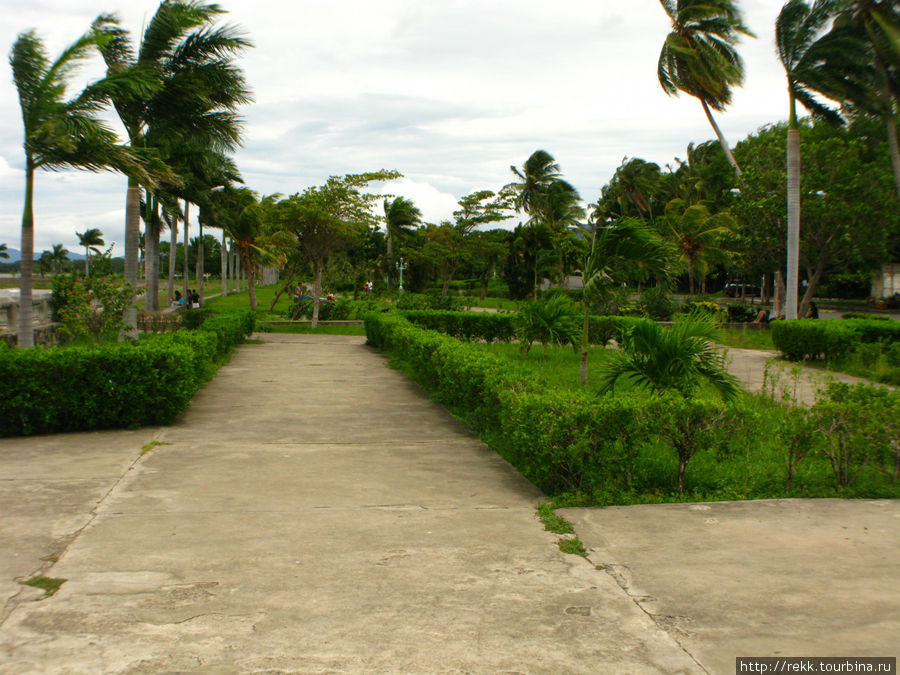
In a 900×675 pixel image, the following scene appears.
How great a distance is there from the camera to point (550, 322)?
15.7m

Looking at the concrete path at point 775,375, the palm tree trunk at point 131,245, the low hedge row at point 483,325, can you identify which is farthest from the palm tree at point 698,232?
the palm tree trunk at point 131,245

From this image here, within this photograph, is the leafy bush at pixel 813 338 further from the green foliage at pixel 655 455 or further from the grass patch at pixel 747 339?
the green foliage at pixel 655 455

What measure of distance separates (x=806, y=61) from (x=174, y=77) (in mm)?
18206

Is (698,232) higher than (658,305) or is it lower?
higher

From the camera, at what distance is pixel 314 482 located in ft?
21.2

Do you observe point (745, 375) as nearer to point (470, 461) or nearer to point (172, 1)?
point (470, 461)

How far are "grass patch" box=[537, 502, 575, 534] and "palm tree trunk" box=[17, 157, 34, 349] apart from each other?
10.3 m

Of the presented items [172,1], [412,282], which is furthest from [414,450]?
[412,282]

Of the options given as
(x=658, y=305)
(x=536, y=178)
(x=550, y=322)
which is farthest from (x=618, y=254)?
(x=536, y=178)

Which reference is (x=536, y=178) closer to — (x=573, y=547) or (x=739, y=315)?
(x=739, y=315)

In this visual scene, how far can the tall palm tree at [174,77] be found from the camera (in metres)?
16.0

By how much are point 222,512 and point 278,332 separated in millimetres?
21997

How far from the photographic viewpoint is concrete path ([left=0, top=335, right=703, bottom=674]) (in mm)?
3430

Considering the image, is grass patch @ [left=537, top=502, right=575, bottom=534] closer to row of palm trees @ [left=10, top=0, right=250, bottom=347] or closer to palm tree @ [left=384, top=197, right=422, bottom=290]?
row of palm trees @ [left=10, top=0, right=250, bottom=347]
